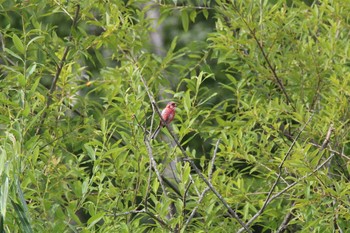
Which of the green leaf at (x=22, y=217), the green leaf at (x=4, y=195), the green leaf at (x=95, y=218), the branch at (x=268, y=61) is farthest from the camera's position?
the branch at (x=268, y=61)

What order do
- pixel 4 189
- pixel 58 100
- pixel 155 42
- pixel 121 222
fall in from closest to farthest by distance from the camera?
pixel 4 189
pixel 121 222
pixel 58 100
pixel 155 42

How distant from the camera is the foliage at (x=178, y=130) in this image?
14.6 feet

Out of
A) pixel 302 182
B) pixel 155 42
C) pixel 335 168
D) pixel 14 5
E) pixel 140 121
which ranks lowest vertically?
pixel 155 42

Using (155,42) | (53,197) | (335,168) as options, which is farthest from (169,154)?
(155,42)

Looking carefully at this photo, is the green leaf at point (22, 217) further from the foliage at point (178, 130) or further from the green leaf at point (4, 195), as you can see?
the green leaf at point (4, 195)

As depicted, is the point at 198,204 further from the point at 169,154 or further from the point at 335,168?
the point at 335,168

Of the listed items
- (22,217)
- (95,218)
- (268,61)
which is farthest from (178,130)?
(22,217)

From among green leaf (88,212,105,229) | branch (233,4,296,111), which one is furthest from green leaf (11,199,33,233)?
branch (233,4,296,111)

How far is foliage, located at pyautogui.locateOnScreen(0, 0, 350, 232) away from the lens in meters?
4.46

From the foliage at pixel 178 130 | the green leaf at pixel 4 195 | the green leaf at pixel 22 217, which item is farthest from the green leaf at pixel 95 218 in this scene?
the green leaf at pixel 4 195

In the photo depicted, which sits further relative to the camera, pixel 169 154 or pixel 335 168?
pixel 335 168

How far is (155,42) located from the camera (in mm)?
9117

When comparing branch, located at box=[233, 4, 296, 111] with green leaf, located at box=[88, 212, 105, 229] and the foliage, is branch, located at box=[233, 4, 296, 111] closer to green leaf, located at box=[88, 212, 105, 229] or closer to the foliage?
the foliage

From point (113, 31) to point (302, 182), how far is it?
4.61 ft
